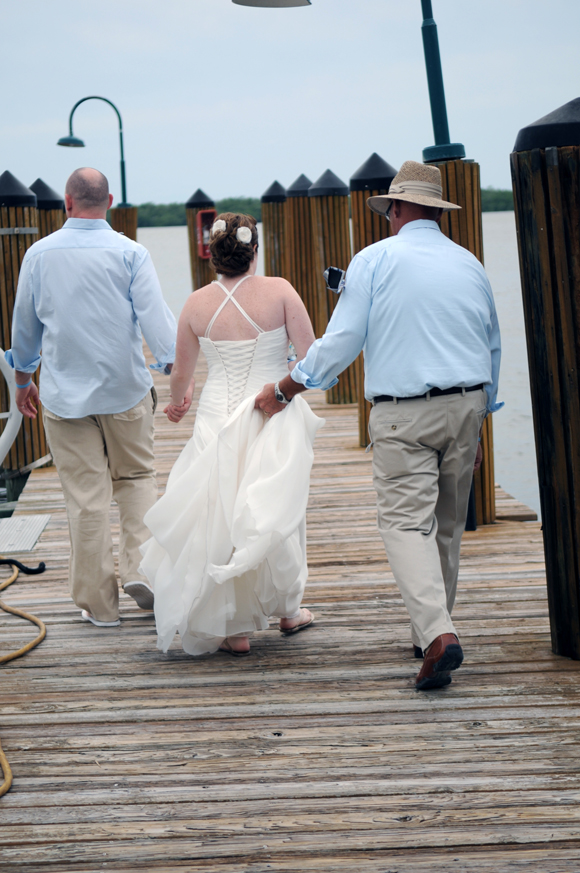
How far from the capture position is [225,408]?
3631 millimetres

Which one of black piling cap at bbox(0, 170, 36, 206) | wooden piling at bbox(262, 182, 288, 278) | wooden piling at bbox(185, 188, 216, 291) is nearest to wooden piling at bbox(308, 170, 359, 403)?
black piling cap at bbox(0, 170, 36, 206)

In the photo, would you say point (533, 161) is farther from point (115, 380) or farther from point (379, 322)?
point (115, 380)

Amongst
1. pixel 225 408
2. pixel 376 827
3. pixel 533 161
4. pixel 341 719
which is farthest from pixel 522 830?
pixel 533 161

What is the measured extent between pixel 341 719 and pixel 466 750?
0.43m

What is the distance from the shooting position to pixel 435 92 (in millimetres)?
5023

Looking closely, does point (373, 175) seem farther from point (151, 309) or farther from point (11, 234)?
point (151, 309)

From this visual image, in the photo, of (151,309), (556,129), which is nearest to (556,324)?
(556,129)

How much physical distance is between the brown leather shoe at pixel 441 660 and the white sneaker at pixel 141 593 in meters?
1.42

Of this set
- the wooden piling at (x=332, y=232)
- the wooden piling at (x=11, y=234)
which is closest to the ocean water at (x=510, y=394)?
the wooden piling at (x=332, y=232)

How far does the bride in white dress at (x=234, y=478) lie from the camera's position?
3449 mm

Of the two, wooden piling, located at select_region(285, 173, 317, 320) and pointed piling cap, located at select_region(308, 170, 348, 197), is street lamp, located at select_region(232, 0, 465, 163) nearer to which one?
pointed piling cap, located at select_region(308, 170, 348, 197)

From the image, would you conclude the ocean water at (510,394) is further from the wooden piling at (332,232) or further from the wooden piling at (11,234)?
the wooden piling at (11,234)

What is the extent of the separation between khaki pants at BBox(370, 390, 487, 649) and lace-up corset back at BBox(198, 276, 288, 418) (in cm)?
52

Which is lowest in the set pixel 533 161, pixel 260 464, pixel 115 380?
pixel 260 464
